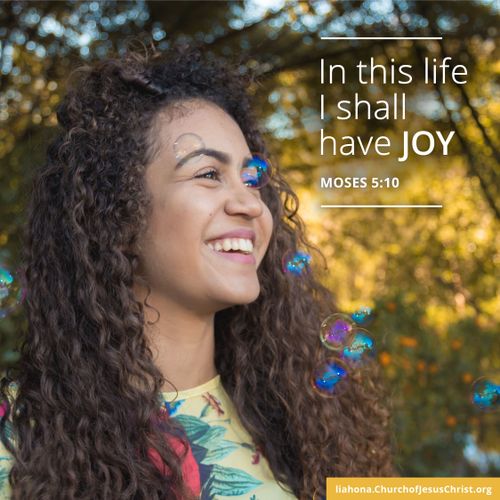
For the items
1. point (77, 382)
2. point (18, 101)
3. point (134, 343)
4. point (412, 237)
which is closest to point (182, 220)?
point (134, 343)

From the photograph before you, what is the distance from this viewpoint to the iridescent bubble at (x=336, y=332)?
7.02ft

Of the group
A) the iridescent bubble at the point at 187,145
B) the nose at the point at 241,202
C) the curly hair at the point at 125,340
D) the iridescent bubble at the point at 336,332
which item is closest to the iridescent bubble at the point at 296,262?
the curly hair at the point at 125,340

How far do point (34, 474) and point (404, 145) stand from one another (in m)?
2.58

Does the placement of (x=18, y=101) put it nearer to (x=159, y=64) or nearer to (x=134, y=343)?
(x=159, y=64)

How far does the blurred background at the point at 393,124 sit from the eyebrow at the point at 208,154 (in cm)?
150

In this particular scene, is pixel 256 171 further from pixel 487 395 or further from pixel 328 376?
pixel 487 395

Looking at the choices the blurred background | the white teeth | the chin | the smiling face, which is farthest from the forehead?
the blurred background

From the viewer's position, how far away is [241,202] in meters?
1.78

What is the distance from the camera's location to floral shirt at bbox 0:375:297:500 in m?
1.70

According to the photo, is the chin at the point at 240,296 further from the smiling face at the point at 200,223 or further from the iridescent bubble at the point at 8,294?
the iridescent bubble at the point at 8,294

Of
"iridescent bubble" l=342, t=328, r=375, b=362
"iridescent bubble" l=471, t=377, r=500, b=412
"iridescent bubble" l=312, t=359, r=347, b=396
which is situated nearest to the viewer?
"iridescent bubble" l=312, t=359, r=347, b=396

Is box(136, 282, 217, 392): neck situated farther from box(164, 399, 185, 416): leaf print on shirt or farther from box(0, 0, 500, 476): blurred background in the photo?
box(0, 0, 500, 476): blurred background

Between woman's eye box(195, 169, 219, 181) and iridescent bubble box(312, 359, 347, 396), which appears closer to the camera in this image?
woman's eye box(195, 169, 219, 181)

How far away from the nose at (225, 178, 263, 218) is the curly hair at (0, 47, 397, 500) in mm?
179
